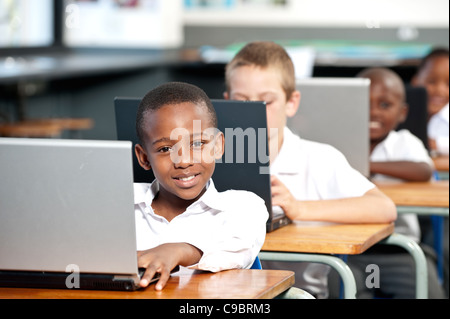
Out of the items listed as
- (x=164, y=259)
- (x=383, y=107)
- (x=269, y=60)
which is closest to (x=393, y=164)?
(x=383, y=107)

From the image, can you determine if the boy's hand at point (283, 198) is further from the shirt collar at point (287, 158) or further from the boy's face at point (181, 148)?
the boy's face at point (181, 148)

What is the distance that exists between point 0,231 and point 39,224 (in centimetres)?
7

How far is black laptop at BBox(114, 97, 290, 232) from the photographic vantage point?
56.2 inches

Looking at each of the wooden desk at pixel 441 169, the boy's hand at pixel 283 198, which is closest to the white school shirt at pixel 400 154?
the wooden desk at pixel 441 169

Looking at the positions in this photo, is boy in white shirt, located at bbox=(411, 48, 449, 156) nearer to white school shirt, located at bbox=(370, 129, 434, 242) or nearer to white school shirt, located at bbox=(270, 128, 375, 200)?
white school shirt, located at bbox=(370, 129, 434, 242)

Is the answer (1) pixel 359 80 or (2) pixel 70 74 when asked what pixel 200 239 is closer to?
(1) pixel 359 80

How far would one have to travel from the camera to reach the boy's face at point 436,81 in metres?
2.75

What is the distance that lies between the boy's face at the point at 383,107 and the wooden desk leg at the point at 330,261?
0.76m

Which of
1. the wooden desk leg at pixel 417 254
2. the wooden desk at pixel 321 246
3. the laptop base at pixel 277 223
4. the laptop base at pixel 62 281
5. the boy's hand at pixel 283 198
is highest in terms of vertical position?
the boy's hand at pixel 283 198

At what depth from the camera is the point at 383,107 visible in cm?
232

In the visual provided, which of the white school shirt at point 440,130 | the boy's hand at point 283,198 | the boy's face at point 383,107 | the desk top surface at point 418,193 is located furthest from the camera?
the white school shirt at point 440,130

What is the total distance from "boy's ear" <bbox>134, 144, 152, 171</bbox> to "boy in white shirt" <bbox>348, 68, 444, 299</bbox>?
0.99 meters

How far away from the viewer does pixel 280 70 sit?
179cm
